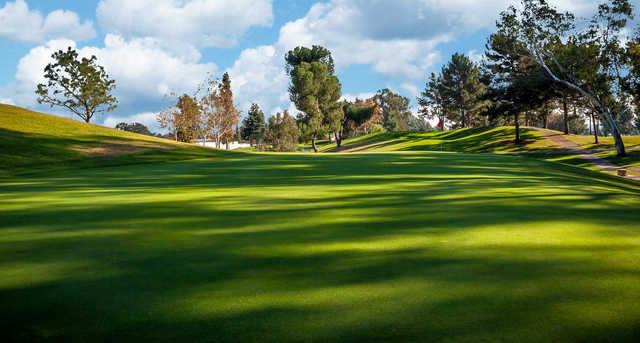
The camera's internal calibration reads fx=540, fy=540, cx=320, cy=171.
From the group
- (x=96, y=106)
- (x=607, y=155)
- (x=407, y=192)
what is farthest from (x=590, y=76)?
(x=96, y=106)

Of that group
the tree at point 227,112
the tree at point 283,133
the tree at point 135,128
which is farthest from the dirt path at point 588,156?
the tree at point 135,128

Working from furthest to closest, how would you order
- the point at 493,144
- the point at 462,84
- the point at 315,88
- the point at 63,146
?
the point at 462,84
the point at 315,88
the point at 493,144
the point at 63,146

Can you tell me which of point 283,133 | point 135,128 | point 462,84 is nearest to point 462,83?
point 462,84

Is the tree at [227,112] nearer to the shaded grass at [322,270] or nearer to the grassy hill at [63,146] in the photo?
the grassy hill at [63,146]

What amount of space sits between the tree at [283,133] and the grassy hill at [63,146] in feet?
148

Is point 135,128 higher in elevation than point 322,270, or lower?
higher

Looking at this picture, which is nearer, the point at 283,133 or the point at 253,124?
the point at 283,133

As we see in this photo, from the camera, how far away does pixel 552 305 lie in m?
4.25

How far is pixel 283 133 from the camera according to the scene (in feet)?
268

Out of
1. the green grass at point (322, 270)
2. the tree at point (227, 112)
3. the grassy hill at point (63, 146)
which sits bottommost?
the green grass at point (322, 270)

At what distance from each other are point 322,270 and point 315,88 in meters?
81.2

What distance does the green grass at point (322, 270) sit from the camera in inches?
153

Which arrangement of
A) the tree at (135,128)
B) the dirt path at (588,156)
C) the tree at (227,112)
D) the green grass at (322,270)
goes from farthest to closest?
the tree at (135,128) → the tree at (227,112) → the dirt path at (588,156) → the green grass at (322,270)

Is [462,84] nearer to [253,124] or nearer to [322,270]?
[253,124]
